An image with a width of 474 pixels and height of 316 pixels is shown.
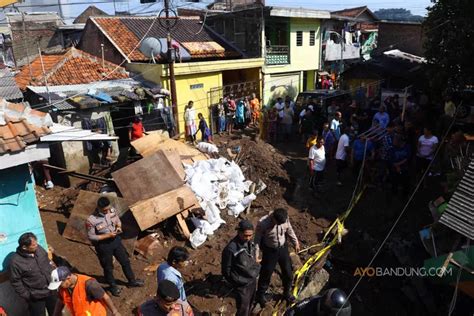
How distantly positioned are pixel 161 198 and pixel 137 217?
636 mm

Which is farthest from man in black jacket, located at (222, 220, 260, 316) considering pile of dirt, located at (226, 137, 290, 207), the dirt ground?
pile of dirt, located at (226, 137, 290, 207)

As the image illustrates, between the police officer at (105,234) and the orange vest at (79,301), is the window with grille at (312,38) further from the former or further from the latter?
the orange vest at (79,301)

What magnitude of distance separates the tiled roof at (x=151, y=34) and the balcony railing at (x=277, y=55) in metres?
1.69

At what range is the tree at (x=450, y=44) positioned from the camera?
12016mm

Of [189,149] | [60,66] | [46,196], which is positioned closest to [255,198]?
[189,149]

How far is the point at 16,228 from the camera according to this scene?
5.52m

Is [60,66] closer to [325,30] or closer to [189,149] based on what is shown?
[189,149]

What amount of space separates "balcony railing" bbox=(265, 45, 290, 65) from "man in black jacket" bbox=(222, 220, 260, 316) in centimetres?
1612

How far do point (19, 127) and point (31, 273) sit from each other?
1.95 metres

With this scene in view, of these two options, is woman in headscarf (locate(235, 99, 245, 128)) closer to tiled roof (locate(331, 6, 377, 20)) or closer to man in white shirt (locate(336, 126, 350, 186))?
man in white shirt (locate(336, 126, 350, 186))

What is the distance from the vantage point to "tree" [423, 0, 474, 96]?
12016 millimetres

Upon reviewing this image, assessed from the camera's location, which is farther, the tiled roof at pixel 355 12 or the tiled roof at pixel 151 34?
the tiled roof at pixel 355 12

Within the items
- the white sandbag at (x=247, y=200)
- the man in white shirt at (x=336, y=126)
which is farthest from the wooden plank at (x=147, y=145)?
the man in white shirt at (x=336, y=126)

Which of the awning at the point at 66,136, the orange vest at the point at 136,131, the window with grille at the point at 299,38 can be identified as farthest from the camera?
the window with grille at the point at 299,38
